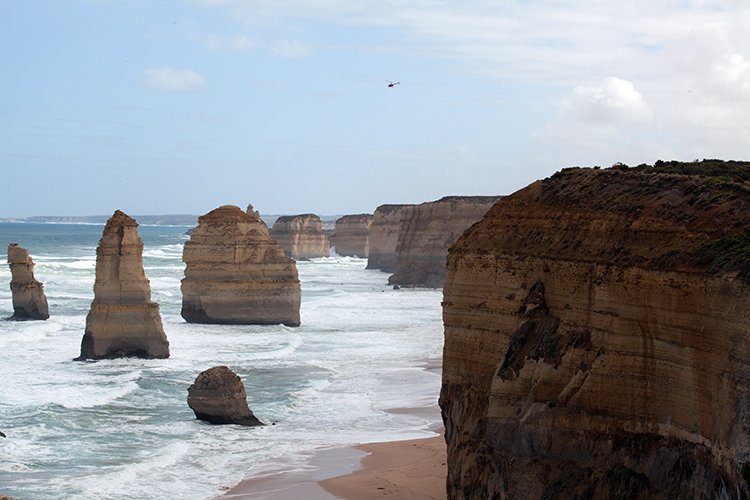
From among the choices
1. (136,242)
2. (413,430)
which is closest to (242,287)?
(136,242)

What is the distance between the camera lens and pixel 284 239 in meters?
131

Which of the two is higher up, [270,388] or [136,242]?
[136,242]

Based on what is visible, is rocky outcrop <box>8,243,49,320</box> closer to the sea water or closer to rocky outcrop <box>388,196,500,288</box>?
the sea water

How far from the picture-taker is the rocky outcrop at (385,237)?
113750mm

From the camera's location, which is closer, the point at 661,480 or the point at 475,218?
the point at 661,480

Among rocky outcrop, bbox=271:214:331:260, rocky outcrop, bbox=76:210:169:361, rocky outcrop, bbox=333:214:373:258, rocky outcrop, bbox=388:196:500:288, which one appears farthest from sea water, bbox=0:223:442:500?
rocky outcrop, bbox=333:214:373:258

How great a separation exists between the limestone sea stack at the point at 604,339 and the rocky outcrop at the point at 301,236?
358ft

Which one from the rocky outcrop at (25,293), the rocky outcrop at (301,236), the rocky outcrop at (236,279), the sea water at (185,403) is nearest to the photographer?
the sea water at (185,403)

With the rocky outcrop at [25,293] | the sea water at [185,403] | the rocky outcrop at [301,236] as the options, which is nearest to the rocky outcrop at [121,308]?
the sea water at [185,403]

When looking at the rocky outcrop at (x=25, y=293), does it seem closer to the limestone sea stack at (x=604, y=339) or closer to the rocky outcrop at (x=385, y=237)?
the limestone sea stack at (x=604, y=339)

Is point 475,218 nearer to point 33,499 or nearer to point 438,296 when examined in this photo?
point 438,296

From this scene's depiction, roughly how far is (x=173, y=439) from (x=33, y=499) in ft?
20.3

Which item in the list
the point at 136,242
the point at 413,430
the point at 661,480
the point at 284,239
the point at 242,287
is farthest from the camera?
the point at 284,239

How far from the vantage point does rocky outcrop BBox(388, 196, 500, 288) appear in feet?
291
